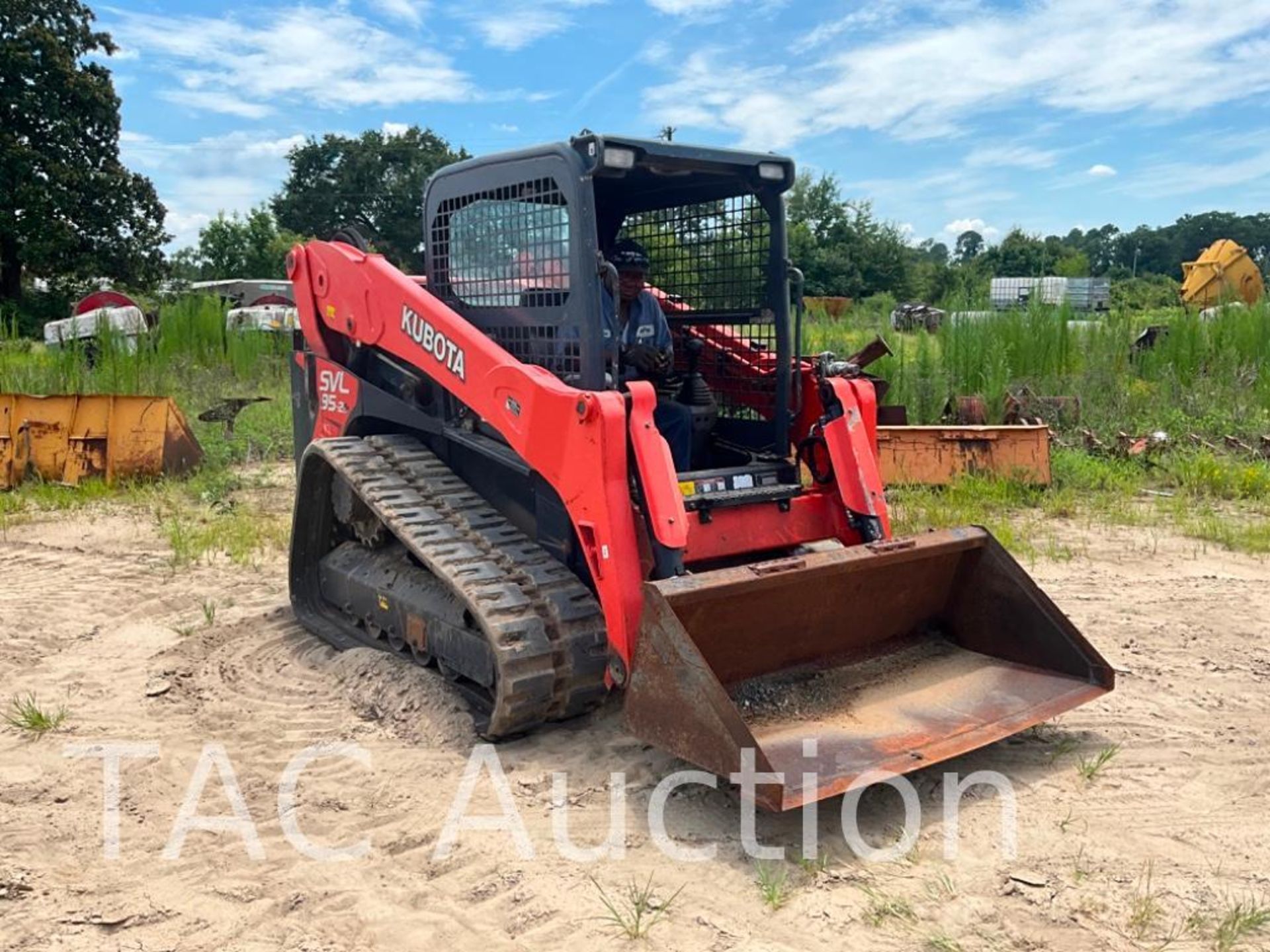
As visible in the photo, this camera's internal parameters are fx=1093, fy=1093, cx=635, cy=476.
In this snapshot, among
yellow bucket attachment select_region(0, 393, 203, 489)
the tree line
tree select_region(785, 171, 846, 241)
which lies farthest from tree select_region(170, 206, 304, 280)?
yellow bucket attachment select_region(0, 393, 203, 489)

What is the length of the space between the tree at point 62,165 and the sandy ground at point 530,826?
25846 mm

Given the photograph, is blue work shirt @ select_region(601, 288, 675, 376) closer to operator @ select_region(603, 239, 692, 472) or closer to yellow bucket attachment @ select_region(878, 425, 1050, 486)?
operator @ select_region(603, 239, 692, 472)

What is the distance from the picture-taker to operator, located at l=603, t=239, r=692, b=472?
4418 millimetres

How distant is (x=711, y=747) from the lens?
3100 mm

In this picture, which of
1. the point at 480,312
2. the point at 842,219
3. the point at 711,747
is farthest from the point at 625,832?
the point at 842,219

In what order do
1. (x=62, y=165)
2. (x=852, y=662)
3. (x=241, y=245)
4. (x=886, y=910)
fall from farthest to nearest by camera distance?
1. (x=241, y=245)
2. (x=62, y=165)
3. (x=852, y=662)
4. (x=886, y=910)

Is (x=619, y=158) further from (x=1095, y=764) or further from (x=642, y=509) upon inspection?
(x=1095, y=764)

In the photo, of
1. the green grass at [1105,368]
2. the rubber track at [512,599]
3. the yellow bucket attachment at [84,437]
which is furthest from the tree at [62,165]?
the rubber track at [512,599]

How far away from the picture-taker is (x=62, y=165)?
27.2 meters

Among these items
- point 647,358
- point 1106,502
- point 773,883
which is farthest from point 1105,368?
point 773,883

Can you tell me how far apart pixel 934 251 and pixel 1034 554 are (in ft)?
193

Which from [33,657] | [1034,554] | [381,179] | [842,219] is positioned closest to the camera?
[33,657]

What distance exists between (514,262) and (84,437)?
5.86 meters

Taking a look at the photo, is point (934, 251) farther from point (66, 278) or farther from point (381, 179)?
point (66, 278)
